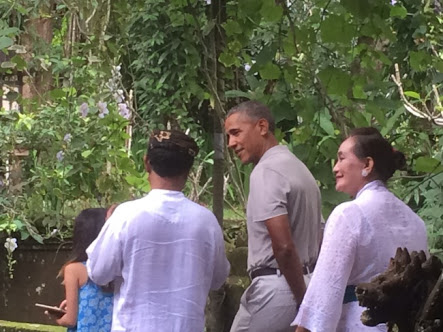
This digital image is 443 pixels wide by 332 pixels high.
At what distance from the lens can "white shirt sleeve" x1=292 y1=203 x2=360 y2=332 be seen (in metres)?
2.38

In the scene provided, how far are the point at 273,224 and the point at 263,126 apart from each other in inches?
16.4

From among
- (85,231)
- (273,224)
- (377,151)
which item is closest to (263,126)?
(273,224)

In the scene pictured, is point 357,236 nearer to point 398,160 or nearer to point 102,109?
point 398,160

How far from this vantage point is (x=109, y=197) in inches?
208

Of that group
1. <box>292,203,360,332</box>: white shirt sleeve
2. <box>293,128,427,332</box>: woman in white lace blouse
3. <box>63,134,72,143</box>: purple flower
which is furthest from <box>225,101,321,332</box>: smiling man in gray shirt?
<box>63,134,72,143</box>: purple flower

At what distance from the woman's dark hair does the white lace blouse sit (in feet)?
0.16

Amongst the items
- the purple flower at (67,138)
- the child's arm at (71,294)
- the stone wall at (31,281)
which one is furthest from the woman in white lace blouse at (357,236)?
the stone wall at (31,281)

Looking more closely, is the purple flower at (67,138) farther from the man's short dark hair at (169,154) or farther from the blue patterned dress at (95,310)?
the man's short dark hair at (169,154)

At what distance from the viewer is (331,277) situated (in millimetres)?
2383

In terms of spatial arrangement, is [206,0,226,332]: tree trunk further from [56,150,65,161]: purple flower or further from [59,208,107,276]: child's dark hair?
[56,150,65,161]: purple flower

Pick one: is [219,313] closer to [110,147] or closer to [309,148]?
[309,148]

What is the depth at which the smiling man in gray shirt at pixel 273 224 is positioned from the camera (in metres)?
3.10

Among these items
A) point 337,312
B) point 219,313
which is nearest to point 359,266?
point 337,312

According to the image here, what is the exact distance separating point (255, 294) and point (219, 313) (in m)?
1.11
